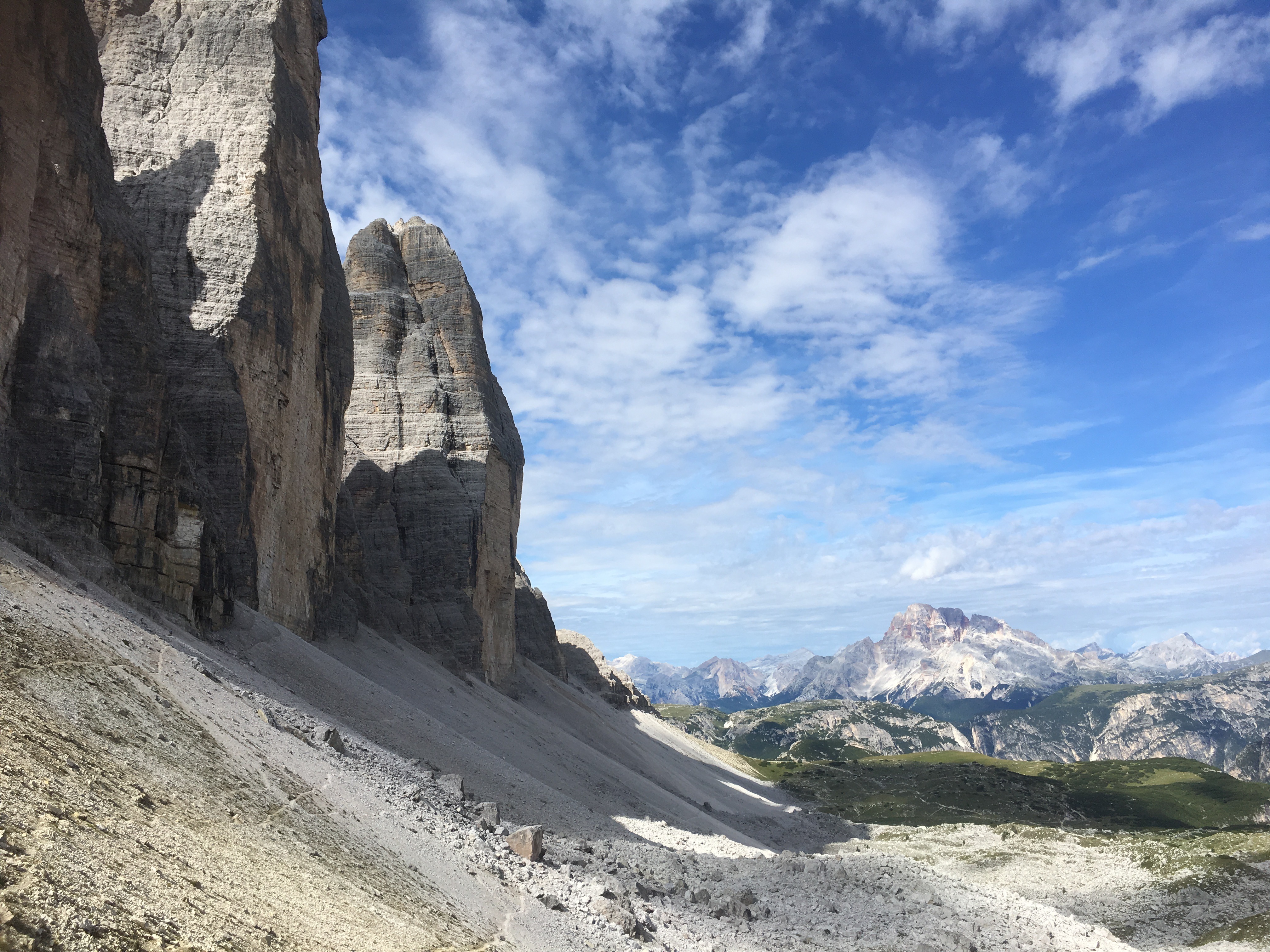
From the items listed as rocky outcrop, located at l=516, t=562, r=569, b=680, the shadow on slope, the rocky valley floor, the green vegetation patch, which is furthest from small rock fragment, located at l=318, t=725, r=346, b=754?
the green vegetation patch

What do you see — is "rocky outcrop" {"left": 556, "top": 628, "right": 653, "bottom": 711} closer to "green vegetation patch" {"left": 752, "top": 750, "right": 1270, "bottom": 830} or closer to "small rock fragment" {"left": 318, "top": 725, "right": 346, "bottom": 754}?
"green vegetation patch" {"left": 752, "top": 750, "right": 1270, "bottom": 830}

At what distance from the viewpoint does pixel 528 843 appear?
20.5 meters

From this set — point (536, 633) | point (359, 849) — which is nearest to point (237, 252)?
point (359, 849)

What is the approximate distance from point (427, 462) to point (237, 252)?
92.1 ft

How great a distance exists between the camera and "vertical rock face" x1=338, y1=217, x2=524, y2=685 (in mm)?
58719

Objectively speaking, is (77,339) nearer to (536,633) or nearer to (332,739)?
(332,739)

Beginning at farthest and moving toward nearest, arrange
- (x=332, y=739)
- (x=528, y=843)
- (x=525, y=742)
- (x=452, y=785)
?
(x=525, y=742)
(x=452, y=785)
(x=332, y=739)
(x=528, y=843)

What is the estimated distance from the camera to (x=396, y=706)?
113 ft

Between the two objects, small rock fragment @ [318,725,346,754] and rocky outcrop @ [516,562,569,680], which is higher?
rocky outcrop @ [516,562,569,680]

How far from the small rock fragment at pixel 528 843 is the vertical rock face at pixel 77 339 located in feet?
48.8

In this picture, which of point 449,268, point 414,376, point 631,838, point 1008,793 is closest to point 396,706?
point 631,838

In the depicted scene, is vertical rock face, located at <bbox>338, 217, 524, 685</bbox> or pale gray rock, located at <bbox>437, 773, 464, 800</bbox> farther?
vertical rock face, located at <bbox>338, 217, 524, 685</bbox>

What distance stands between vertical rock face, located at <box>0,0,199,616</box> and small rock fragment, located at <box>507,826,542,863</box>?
14868 millimetres

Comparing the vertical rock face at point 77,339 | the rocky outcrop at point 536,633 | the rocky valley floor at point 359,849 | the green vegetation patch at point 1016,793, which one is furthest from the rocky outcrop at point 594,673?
the vertical rock face at point 77,339
